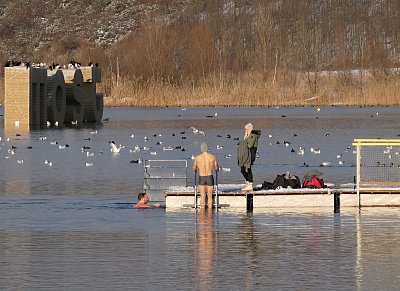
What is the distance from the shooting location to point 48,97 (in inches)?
4072

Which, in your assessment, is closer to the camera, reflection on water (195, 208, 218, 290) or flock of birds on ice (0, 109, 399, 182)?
reflection on water (195, 208, 218, 290)

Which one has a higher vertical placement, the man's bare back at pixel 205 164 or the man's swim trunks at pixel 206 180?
the man's bare back at pixel 205 164

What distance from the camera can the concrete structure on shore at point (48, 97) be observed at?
322 ft

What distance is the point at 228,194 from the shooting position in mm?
35094

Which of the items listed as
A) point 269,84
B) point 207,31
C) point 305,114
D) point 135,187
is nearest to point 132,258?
point 135,187

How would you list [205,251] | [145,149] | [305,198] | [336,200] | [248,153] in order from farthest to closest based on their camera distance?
[145,149] < [248,153] < [305,198] < [336,200] < [205,251]

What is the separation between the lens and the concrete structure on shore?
9800cm

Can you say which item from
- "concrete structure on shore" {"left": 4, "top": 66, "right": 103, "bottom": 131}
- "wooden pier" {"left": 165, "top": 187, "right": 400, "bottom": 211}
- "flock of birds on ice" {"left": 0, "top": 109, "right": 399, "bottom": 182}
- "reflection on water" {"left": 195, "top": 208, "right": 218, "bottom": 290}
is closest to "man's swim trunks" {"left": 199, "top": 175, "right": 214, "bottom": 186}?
"reflection on water" {"left": 195, "top": 208, "right": 218, "bottom": 290}

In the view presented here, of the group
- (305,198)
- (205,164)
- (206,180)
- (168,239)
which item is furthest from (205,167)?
(168,239)

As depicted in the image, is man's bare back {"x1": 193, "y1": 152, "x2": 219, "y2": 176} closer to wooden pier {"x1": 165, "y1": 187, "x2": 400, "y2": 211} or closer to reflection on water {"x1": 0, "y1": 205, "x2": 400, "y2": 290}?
reflection on water {"x1": 0, "y1": 205, "x2": 400, "y2": 290}

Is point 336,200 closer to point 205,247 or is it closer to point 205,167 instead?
point 205,167

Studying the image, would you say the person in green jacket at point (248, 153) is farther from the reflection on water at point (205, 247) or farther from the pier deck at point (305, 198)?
the reflection on water at point (205, 247)

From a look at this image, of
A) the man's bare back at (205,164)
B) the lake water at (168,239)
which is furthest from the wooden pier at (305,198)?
the man's bare back at (205,164)

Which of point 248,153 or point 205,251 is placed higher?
point 248,153
